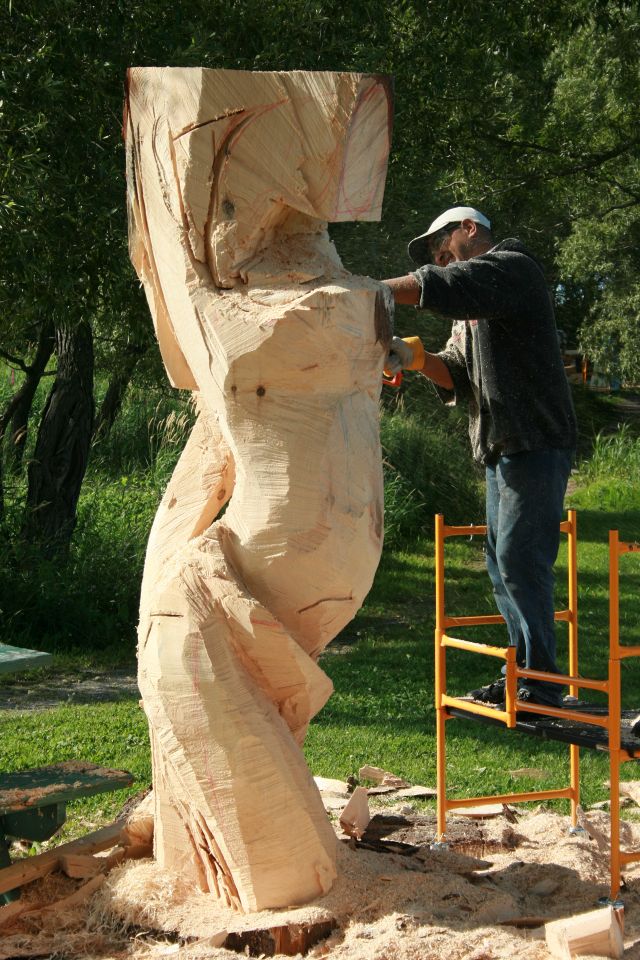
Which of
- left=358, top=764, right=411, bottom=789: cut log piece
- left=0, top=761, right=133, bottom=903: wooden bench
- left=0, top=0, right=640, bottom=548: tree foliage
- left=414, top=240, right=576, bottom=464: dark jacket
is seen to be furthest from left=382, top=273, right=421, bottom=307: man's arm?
left=0, top=0, right=640, bottom=548: tree foliage

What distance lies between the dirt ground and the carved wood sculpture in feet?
0.42

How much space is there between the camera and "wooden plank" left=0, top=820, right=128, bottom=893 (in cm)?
315

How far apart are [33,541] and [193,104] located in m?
5.13

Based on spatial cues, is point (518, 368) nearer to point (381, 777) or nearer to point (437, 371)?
point (437, 371)

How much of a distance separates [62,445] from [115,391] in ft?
5.23

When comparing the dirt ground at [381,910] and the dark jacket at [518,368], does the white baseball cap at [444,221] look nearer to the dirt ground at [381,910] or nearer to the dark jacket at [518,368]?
the dark jacket at [518,368]

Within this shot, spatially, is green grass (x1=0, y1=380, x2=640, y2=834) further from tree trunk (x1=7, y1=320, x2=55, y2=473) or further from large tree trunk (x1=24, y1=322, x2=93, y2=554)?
tree trunk (x1=7, y1=320, x2=55, y2=473)

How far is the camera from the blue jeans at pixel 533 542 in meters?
3.40

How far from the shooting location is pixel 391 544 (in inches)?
406

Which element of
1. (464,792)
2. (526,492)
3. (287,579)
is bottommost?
(464,792)

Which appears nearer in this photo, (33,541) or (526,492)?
(526,492)

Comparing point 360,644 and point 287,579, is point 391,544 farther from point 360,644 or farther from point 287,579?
point 287,579

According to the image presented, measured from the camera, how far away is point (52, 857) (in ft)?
10.8

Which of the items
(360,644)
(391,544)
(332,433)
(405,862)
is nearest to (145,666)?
(332,433)
